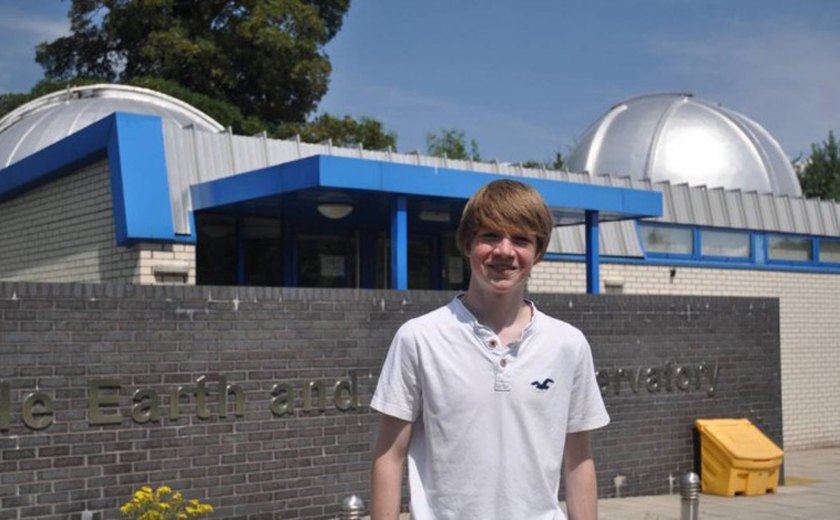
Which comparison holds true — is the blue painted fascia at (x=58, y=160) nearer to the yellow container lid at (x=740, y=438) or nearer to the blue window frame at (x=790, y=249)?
the yellow container lid at (x=740, y=438)

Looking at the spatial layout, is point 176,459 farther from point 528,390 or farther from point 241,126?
point 241,126

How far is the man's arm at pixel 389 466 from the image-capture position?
3184 millimetres

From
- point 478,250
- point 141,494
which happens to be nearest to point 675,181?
point 141,494

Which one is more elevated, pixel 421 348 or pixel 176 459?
pixel 421 348

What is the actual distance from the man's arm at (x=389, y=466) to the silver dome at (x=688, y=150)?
2093cm

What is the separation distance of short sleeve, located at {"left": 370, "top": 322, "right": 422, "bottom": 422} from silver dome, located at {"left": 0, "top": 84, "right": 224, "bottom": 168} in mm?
14933

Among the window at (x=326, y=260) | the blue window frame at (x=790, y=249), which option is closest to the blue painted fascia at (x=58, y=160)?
the window at (x=326, y=260)

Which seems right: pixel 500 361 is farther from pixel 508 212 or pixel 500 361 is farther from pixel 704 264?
pixel 704 264

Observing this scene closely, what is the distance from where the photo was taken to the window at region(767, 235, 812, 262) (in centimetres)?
1922

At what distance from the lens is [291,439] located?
32.6ft

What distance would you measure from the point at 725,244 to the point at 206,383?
11.6 metres

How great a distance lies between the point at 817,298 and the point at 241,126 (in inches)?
810

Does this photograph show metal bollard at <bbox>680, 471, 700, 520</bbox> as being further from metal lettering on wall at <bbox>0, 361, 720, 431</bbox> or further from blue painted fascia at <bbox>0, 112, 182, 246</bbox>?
blue painted fascia at <bbox>0, 112, 182, 246</bbox>

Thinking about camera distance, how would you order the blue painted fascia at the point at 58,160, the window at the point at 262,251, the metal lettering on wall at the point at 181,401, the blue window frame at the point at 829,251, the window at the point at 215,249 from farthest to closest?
the blue window frame at the point at 829,251, the window at the point at 262,251, the window at the point at 215,249, the blue painted fascia at the point at 58,160, the metal lettering on wall at the point at 181,401
